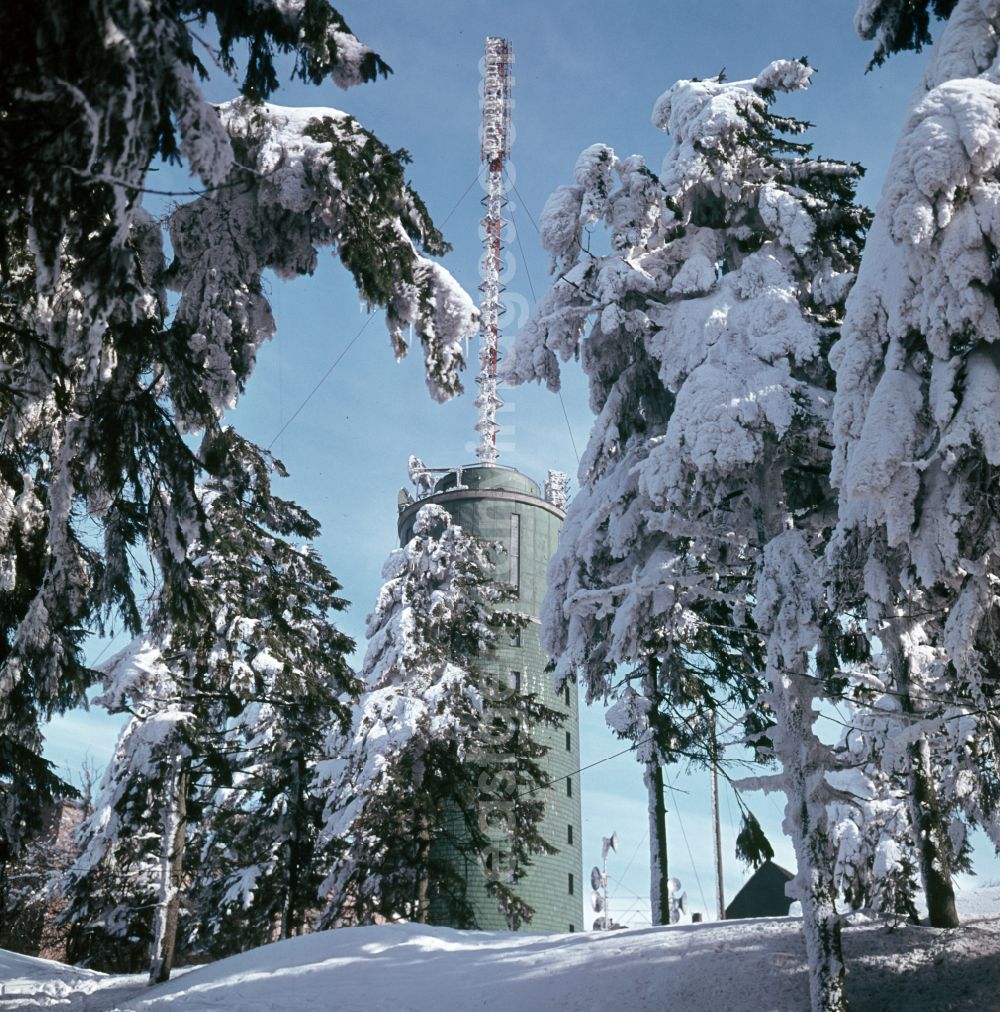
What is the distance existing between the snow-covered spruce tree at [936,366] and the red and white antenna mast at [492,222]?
3049 cm

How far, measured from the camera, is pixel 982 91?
7.36 metres

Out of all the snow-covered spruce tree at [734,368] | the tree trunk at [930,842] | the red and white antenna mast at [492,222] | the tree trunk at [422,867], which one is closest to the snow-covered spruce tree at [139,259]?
the snow-covered spruce tree at [734,368]

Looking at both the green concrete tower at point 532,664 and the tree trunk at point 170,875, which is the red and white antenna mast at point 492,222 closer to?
the green concrete tower at point 532,664

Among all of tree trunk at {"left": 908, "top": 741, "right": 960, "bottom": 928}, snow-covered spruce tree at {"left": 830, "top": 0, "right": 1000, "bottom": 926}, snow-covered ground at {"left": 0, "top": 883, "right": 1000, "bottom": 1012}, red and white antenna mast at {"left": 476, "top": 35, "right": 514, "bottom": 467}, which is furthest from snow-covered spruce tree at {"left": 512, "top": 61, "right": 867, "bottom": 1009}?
red and white antenna mast at {"left": 476, "top": 35, "right": 514, "bottom": 467}

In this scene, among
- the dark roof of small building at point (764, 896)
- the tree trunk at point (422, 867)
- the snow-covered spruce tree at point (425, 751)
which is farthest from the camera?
the dark roof of small building at point (764, 896)

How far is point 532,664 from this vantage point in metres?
34.9

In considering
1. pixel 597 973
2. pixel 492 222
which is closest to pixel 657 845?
pixel 597 973

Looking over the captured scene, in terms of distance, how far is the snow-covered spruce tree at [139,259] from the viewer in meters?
4.00

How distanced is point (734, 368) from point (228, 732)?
12.2 m

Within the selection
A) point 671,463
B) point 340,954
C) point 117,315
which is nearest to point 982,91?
point 671,463

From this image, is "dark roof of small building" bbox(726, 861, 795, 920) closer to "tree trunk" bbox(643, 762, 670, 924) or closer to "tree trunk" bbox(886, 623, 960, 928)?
"tree trunk" bbox(643, 762, 670, 924)

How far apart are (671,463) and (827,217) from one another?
454 cm

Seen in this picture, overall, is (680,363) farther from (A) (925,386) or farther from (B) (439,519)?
(B) (439,519)

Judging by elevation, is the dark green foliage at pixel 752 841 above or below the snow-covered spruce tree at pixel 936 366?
below
